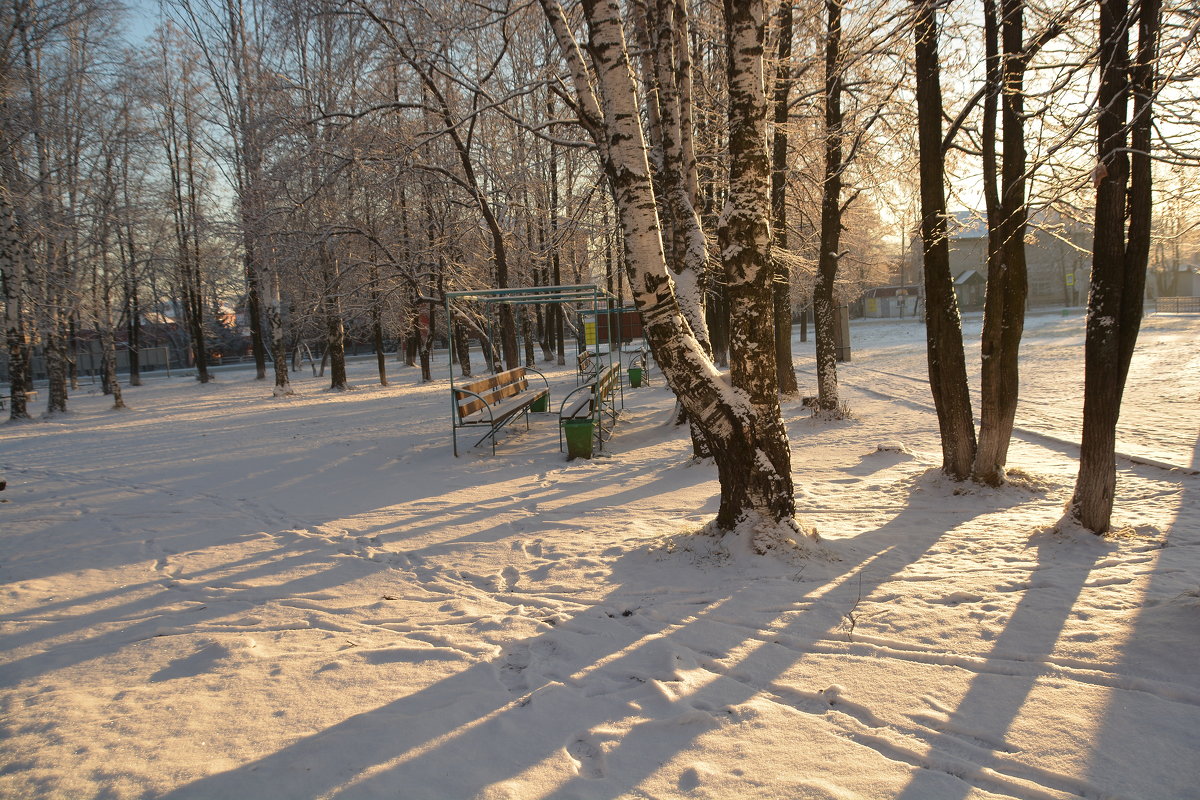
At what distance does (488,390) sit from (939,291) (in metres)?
6.62

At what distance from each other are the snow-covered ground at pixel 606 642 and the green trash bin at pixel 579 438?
133 cm

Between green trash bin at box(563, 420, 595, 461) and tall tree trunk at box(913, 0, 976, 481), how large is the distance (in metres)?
4.20

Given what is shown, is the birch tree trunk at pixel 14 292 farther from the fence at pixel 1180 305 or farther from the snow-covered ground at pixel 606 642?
the fence at pixel 1180 305

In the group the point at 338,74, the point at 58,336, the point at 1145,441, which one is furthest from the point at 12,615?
the point at 58,336

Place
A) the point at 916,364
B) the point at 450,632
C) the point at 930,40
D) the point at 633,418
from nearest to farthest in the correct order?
1. the point at 450,632
2. the point at 930,40
3. the point at 633,418
4. the point at 916,364

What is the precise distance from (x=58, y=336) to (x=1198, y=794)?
22.2 m

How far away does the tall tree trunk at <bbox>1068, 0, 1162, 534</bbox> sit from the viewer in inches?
163

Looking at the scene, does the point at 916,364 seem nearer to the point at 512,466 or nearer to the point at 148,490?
the point at 512,466

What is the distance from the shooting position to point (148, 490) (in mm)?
8320

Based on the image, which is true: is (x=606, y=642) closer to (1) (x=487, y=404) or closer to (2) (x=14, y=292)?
(1) (x=487, y=404)

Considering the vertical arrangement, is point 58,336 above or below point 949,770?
above

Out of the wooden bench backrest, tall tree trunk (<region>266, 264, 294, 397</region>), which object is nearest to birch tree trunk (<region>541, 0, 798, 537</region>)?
the wooden bench backrest

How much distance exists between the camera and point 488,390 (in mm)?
10758

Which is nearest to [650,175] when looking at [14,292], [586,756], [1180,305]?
[586,756]
